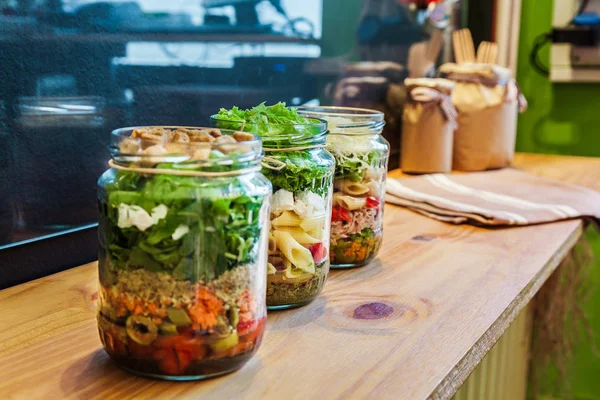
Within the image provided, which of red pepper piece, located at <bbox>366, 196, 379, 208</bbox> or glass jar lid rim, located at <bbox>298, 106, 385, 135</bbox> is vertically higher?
glass jar lid rim, located at <bbox>298, 106, 385, 135</bbox>

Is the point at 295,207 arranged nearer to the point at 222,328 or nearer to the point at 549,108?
the point at 222,328

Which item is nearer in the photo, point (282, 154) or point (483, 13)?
point (282, 154)

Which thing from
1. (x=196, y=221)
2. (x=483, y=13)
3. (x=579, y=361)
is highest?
(x=483, y=13)

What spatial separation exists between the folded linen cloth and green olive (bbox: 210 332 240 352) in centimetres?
77

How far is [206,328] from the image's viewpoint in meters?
0.60

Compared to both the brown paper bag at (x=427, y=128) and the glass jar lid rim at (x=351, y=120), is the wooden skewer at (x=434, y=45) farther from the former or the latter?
the glass jar lid rim at (x=351, y=120)

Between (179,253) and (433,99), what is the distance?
1.20 meters

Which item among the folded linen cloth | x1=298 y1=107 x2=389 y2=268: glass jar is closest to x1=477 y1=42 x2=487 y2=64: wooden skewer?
the folded linen cloth

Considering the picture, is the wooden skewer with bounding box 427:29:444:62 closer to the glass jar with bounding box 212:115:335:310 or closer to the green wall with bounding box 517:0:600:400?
the green wall with bounding box 517:0:600:400

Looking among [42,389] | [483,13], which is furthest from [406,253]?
[483,13]

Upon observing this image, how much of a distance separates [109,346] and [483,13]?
1987 mm

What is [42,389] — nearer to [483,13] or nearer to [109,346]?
[109,346]

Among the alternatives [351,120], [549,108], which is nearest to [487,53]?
[549,108]

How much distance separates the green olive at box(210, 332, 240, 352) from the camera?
0.61m
